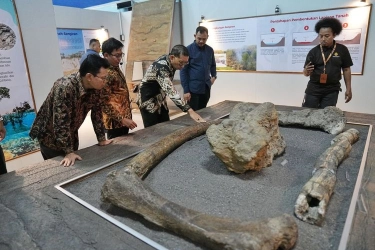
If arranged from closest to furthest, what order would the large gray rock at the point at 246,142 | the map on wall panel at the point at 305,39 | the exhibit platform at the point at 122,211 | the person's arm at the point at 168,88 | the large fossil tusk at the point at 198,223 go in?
1. the large fossil tusk at the point at 198,223
2. the exhibit platform at the point at 122,211
3. the large gray rock at the point at 246,142
4. the person's arm at the point at 168,88
5. the map on wall panel at the point at 305,39

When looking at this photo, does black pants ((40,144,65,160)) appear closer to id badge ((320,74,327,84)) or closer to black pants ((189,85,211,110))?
black pants ((189,85,211,110))

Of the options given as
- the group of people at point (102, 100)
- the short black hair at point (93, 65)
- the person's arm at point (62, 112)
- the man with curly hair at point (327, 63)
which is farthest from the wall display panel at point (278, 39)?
the person's arm at point (62, 112)

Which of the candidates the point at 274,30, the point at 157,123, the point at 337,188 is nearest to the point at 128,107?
the point at 157,123

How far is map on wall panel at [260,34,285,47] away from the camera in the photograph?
16.3 feet

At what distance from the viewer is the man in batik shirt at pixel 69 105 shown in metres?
1.93

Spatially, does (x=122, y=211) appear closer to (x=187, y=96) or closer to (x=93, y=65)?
(x=93, y=65)

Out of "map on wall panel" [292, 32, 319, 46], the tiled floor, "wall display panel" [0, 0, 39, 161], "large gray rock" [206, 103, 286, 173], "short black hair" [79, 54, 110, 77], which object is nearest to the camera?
"large gray rock" [206, 103, 286, 173]

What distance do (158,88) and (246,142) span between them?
4.74 ft

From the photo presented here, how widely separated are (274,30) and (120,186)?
453 centimetres

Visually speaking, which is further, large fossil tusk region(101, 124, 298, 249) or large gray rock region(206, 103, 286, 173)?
large gray rock region(206, 103, 286, 173)

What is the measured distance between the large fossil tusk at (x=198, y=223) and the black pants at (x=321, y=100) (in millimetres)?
2523

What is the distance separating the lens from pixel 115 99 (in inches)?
105

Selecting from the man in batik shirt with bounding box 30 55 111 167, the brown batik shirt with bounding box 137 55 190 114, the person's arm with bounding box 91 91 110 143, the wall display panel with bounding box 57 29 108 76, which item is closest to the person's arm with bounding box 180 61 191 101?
the brown batik shirt with bounding box 137 55 190 114

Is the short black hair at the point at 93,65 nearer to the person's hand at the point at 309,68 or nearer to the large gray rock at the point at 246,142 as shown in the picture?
the large gray rock at the point at 246,142
